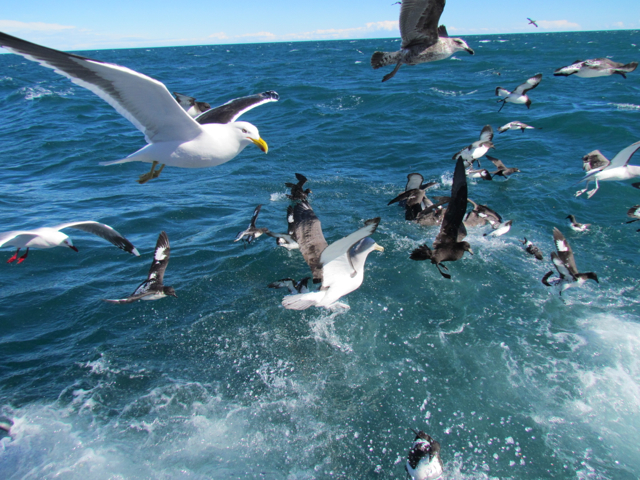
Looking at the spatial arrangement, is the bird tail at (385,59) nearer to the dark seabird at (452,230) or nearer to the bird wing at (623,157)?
the dark seabird at (452,230)

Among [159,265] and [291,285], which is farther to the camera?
[291,285]

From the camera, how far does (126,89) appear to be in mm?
4875

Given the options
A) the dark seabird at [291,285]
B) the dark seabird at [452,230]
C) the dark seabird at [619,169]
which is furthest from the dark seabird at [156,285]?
the dark seabird at [619,169]

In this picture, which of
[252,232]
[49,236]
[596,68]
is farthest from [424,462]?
[596,68]

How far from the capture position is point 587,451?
19.0ft

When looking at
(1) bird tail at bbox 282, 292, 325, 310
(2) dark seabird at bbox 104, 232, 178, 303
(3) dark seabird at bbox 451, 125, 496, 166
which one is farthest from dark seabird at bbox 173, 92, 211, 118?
(3) dark seabird at bbox 451, 125, 496, 166

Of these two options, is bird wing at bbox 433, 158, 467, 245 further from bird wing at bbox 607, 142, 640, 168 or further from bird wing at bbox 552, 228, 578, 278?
bird wing at bbox 607, 142, 640, 168

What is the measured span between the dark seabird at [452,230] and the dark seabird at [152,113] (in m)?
2.74

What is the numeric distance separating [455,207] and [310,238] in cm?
228

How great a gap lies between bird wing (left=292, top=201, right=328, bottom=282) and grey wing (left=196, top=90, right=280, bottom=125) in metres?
1.94

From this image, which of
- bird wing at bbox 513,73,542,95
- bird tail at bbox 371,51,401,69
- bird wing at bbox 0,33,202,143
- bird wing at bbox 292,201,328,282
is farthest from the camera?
bird wing at bbox 513,73,542,95

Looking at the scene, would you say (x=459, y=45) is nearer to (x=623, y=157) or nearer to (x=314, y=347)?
(x=623, y=157)

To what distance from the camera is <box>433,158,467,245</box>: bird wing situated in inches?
225

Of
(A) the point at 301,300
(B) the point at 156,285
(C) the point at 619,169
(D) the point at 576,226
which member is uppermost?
(C) the point at 619,169
